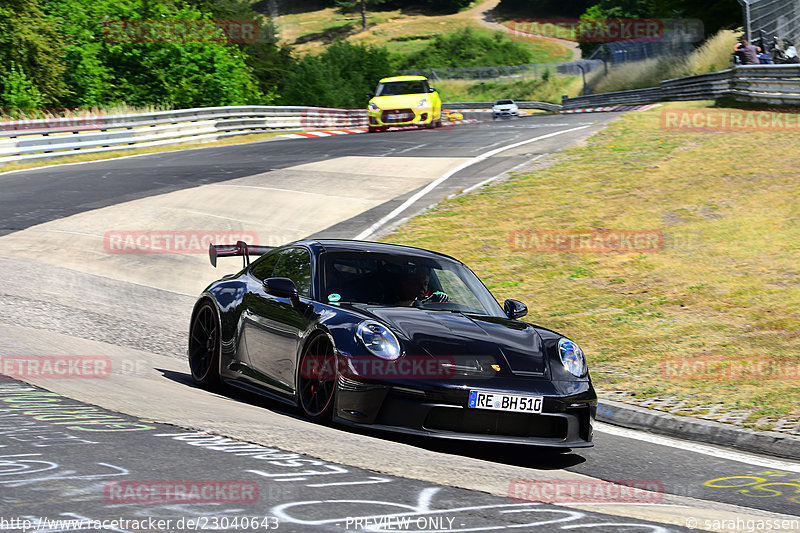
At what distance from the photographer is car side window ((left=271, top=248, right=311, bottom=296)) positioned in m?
7.57

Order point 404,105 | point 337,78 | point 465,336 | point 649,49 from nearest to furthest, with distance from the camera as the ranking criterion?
point 465,336
point 404,105
point 337,78
point 649,49

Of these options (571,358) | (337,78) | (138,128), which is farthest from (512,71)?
(571,358)

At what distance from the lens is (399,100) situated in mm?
34156

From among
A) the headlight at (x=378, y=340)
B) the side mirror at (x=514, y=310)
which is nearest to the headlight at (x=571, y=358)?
the side mirror at (x=514, y=310)

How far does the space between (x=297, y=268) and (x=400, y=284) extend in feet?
2.76

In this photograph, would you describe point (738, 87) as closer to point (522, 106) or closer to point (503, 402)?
point (503, 402)

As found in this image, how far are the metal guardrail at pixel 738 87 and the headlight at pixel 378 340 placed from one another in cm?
2253

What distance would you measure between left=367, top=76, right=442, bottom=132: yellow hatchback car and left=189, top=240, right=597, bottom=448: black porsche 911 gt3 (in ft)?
85.5

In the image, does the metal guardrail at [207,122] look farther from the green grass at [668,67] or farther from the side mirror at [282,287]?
the side mirror at [282,287]

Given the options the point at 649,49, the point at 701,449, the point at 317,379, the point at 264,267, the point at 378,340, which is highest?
the point at 649,49

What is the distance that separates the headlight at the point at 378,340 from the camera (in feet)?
21.1

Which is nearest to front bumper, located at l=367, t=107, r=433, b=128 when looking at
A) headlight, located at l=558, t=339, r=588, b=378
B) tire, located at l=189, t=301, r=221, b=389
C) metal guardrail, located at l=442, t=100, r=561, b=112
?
tire, located at l=189, t=301, r=221, b=389

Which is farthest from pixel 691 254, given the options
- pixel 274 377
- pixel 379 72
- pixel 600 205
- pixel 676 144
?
pixel 379 72

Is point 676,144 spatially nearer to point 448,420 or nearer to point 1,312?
point 1,312
